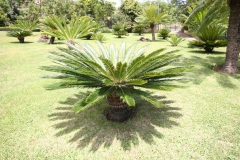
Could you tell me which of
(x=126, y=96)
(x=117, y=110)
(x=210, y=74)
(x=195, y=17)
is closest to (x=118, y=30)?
(x=195, y=17)

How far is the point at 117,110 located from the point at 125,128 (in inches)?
14.7

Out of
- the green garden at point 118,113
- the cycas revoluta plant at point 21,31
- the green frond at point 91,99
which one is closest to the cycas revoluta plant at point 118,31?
the cycas revoluta plant at point 21,31

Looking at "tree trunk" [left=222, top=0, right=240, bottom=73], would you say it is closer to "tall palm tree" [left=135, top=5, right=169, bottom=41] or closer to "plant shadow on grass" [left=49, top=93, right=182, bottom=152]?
"plant shadow on grass" [left=49, top=93, right=182, bottom=152]

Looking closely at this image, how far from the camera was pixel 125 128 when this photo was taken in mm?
3055

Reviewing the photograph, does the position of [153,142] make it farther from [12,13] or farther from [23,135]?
[12,13]

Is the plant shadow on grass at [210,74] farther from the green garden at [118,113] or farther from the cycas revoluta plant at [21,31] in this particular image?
the cycas revoluta plant at [21,31]

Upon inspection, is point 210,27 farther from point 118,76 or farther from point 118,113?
point 118,76

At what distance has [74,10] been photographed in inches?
1513

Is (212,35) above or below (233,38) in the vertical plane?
above

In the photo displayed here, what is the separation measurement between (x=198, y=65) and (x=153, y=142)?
556cm

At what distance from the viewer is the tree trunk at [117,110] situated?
304cm

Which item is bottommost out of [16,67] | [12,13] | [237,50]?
[16,67]

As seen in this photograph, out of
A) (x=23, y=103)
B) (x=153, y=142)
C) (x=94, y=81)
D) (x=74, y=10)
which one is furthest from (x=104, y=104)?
(x=74, y=10)

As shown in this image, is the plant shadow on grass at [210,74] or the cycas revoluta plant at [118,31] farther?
the cycas revoluta plant at [118,31]
